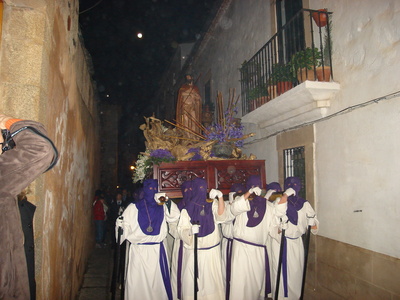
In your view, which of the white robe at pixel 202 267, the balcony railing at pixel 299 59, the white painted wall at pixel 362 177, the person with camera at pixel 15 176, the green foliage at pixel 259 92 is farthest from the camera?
the green foliage at pixel 259 92

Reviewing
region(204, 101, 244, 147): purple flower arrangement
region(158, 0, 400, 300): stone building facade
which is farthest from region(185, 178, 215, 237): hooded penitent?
region(158, 0, 400, 300): stone building facade

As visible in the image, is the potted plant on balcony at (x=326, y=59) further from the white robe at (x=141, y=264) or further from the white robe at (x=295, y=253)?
Answer: the white robe at (x=141, y=264)

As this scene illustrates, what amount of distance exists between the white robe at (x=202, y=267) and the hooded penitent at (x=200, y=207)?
0.31ft

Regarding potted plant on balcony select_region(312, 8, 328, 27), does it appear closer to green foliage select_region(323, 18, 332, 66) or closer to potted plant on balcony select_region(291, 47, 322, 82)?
green foliage select_region(323, 18, 332, 66)

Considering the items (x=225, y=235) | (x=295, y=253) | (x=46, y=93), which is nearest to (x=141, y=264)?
(x=225, y=235)

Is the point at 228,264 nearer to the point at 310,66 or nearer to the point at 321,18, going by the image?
the point at 310,66

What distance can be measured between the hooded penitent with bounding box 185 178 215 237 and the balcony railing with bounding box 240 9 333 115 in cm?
263

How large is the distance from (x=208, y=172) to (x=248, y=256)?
68.8 inches

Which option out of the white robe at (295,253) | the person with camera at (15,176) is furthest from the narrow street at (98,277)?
the person with camera at (15,176)

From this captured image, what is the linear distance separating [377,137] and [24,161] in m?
4.25

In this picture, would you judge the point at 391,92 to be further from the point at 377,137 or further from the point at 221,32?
the point at 221,32

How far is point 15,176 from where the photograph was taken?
70.9 inches

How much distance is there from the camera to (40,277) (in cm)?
321

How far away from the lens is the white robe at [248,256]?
16.1 ft
